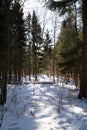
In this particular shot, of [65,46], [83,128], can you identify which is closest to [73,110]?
[83,128]

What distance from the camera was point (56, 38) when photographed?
36.0 m

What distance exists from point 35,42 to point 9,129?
3400 cm

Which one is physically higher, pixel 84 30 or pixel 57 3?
pixel 57 3

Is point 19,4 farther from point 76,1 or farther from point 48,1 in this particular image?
point 76,1

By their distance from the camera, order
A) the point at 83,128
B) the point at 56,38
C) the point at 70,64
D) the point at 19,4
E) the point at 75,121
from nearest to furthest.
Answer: the point at 83,128, the point at 75,121, the point at 19,4, the point at 70,64, the point at 56,38

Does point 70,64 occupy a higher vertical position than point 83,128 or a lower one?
higher

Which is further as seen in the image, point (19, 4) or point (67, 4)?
point (67, 4)

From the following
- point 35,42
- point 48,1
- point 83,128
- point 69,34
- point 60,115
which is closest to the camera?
point 83,128

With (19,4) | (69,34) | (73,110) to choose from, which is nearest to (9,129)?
(73,110)

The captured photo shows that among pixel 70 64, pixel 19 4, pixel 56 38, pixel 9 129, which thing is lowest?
pixel 9 129

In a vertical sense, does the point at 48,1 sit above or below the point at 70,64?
above

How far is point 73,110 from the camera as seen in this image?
8.67 m

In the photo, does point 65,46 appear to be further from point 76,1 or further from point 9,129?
point 9,129

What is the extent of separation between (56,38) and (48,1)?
23273mm
